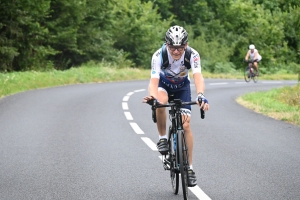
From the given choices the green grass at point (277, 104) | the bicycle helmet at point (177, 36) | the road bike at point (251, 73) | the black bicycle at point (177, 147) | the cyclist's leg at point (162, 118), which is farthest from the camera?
the road bike at point (251, 73)

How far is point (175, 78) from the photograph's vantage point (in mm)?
7730

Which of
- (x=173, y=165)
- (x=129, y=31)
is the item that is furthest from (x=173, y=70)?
(x=129, y=31)

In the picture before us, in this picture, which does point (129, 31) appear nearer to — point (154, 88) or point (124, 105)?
point (124, 105)

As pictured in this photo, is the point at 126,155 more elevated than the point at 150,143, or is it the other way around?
the point at 126,155

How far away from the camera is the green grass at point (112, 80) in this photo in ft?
59.1

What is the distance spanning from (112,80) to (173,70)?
26.1 m

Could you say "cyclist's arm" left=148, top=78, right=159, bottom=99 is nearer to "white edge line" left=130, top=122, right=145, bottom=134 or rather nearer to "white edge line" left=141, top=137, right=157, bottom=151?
"white edge line" left=141, top=137, right=157, bottom=151

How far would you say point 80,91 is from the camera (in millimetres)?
24094

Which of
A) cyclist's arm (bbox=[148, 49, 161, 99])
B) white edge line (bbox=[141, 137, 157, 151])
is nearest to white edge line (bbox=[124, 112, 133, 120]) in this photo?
white edge line (bbox=[141, 137, 157, 151])

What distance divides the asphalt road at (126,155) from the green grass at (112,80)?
840 mm

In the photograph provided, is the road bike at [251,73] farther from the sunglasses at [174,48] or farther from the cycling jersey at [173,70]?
the sunglasses at [174,48]

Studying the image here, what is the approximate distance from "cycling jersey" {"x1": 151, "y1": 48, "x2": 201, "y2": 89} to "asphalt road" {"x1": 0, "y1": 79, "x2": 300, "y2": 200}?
1213 millimetres

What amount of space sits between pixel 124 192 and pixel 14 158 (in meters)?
2.86

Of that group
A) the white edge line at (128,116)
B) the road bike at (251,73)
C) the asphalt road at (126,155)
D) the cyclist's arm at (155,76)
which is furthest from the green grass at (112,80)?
the cyclist's arm at (155,76)
